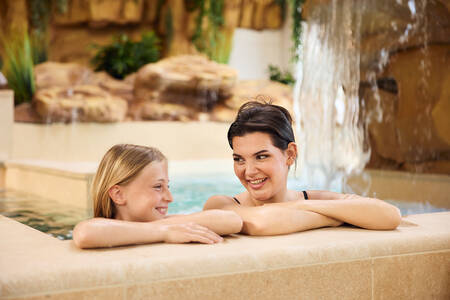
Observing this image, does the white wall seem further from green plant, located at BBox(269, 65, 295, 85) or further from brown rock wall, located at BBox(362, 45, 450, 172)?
brown rock wall, located at BBox(362, 45, 450, 172)

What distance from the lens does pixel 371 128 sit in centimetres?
580

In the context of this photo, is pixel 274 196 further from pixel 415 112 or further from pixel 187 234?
pixel 415 112

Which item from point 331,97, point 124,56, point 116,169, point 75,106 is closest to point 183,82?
point 124,56

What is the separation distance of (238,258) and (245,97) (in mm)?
10185

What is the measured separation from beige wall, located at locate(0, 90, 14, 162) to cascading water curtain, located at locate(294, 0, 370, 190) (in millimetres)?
4892

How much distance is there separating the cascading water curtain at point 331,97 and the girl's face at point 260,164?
141 inches

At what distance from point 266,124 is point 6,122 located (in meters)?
7.43

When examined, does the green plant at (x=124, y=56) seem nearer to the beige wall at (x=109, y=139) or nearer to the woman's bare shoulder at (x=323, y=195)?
the beige wall at (x=109, y=139)

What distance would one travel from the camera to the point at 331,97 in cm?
620

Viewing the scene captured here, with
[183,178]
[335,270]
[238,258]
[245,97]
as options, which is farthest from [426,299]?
[245,97]

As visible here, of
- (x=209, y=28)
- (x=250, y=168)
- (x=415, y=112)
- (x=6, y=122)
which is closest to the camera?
(x=250, y=168)

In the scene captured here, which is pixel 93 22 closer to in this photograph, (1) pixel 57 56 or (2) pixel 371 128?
(1) pixel 57 56

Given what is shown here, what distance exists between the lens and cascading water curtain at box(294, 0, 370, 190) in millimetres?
5641

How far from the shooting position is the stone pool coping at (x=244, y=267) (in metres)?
1.37
